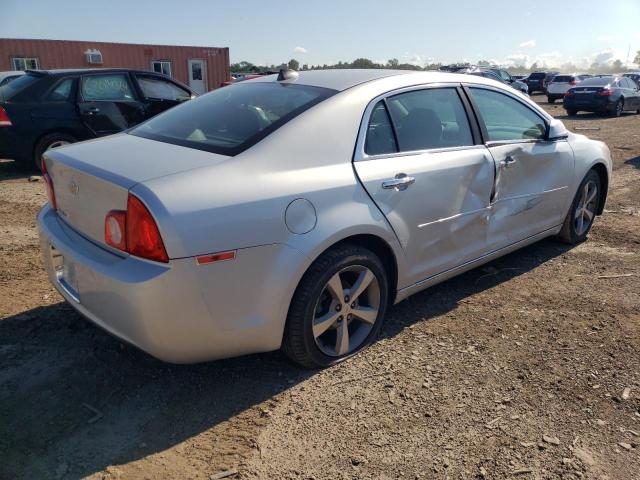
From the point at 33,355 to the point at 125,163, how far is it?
4.30 ft

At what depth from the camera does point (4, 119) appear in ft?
23.4

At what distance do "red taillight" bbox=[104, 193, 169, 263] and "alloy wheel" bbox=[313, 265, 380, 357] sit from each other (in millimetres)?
878

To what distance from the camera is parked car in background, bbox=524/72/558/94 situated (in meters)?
32.8

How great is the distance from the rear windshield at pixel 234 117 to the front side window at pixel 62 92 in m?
5.05

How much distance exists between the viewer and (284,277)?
244cm

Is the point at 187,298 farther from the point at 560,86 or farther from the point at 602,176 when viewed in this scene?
the point at 560,86

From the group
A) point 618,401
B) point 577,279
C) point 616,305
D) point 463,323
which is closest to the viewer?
point 618,401

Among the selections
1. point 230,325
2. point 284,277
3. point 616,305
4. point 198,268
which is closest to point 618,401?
point 616,305

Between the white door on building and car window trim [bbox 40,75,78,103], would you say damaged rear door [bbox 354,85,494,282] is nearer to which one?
car window trim [bbox 40,75,78,103]

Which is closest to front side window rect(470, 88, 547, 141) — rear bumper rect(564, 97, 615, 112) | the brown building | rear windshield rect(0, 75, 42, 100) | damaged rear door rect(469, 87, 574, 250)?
damaged rear door rect(469, 87, 574, 250)

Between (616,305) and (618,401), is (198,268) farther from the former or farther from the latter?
(616,305)

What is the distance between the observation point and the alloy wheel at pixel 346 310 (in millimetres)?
2760

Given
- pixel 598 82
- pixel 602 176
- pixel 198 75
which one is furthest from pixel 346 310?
pixel 198 75

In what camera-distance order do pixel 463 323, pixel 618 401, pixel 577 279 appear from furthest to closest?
pixel 577 279
pixel 463 323
pixel 618 401
